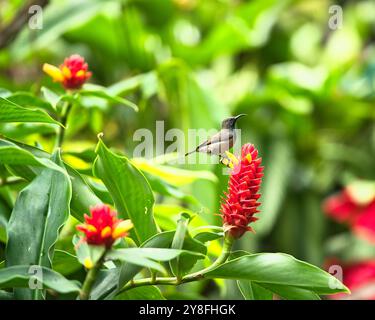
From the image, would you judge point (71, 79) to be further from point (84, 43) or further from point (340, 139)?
point (340, 139)

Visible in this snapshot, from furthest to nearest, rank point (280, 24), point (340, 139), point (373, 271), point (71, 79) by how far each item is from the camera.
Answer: point (280, 24) < point (340, 139) < point (373, 271) < point (71, 79)

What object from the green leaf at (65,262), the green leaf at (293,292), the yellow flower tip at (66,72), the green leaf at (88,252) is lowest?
the green leaf at (293,292)

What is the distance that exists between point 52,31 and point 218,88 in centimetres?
65

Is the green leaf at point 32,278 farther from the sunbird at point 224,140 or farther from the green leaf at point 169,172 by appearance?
the green leaf at point 169,172

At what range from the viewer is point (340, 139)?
2123 millimetres

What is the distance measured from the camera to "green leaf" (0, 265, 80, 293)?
432mm

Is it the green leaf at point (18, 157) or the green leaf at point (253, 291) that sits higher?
the green leaf at point (18, 157)

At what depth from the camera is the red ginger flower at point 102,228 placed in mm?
420

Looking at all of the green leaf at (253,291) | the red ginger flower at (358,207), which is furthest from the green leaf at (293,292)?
the red ginger flower at (358,207)

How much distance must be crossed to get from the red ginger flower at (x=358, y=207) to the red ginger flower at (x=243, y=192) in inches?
49.1

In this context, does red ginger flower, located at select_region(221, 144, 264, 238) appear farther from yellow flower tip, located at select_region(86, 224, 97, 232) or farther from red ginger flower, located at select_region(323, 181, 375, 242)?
red ginger flower, located at select_region(323, 181, 375, 242)

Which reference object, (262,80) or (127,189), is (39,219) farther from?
(262,80)
